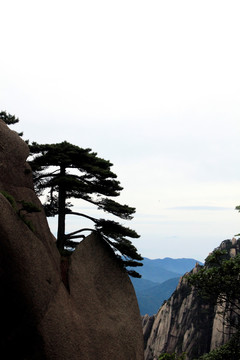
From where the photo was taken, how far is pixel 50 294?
13.6 metres

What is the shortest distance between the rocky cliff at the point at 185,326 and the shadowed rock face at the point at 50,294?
189 feet

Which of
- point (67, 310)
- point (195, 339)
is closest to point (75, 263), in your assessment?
point (67, 310)

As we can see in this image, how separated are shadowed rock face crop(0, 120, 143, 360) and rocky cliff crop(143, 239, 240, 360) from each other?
5749cm

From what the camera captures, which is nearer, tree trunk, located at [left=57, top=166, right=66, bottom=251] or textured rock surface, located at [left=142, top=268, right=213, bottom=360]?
A: tree trunk, located at [left=57, top=166, right=66, bottom=251]

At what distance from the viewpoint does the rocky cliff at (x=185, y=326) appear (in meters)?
71.7

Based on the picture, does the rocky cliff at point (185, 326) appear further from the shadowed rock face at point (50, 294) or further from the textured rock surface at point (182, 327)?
the shadowed rock face at point (50, 294)

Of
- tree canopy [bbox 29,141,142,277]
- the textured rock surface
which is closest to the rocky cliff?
the textured rock surface

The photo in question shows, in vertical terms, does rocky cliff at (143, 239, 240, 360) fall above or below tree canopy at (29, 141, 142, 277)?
below

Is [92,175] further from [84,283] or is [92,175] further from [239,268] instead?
[239,268]

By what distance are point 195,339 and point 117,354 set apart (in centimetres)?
6808

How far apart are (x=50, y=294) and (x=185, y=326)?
76.3m

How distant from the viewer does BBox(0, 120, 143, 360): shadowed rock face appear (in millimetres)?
12445

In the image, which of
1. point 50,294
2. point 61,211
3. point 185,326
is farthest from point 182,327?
point 50,294

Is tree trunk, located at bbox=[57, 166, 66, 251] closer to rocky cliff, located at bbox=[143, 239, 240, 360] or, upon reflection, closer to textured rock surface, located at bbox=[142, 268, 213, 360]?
rocky cliff, located at bbox=[143, 239, 240, 360]
